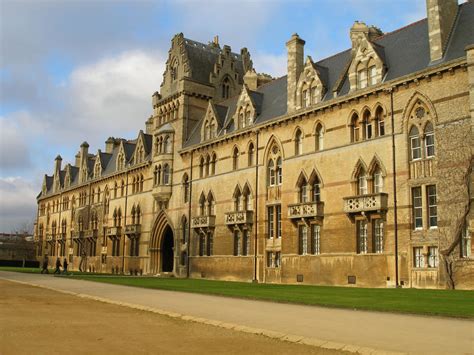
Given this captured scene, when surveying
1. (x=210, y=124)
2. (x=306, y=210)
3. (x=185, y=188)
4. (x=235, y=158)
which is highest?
(x=210, y=124)

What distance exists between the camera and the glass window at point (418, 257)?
27.5m

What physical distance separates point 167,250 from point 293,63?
24.8 meters

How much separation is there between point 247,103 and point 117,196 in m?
26.4

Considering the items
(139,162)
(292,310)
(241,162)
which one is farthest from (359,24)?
(139,162)

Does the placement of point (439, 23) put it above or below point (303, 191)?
above

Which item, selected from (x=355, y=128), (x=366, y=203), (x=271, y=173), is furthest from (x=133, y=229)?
(x=366, y=203)

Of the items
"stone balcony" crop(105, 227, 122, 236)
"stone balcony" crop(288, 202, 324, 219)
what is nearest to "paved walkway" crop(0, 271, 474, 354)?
"stone balcony" crop(288, 202, 324, 219)

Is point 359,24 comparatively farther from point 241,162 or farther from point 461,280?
point 461,280

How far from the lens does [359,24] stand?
36.3 m

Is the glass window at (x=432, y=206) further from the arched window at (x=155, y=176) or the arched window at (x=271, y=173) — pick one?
the arched window at (x=155, y=176)

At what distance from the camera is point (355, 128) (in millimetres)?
32750

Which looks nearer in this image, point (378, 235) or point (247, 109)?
point (378, 235)

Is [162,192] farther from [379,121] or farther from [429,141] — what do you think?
[429,141]

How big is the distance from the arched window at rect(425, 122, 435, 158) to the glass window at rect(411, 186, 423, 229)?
196 centimetres
